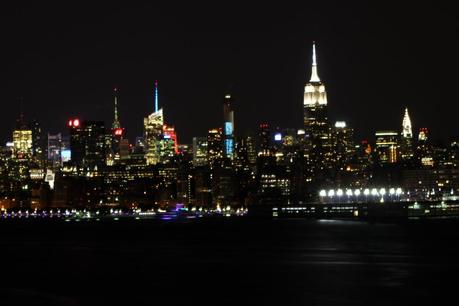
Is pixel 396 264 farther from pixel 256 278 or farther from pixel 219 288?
pixel 219 288

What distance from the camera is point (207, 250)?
89062 mm

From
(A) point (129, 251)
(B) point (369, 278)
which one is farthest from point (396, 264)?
(A) point (129, 251)

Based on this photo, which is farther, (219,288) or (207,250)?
(207,250)

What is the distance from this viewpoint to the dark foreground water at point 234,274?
164 feet

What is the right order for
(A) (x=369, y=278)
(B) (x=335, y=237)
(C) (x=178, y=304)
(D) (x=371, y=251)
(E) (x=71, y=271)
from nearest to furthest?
(C) (x=178, y=304) < (A) (x=369, y=278) < (E) (x=71, y=271) < (D) (x=371, y=251) < (B) (x=335, y=237)

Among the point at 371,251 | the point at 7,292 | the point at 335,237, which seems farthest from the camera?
the point at 335,237

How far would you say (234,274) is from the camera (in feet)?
204

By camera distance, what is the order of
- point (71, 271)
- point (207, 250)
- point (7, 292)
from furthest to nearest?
point (207, 250) < point (71, 271) < point (7, 292)

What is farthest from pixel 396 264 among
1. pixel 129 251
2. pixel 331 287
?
pixel 129 251

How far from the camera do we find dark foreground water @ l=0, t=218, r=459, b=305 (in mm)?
50000

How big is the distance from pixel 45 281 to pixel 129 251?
28453 millimetres

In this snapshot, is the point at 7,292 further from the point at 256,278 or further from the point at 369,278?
the point at 369,278

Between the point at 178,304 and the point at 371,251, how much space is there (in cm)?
3732

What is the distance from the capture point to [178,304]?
48.3 m
